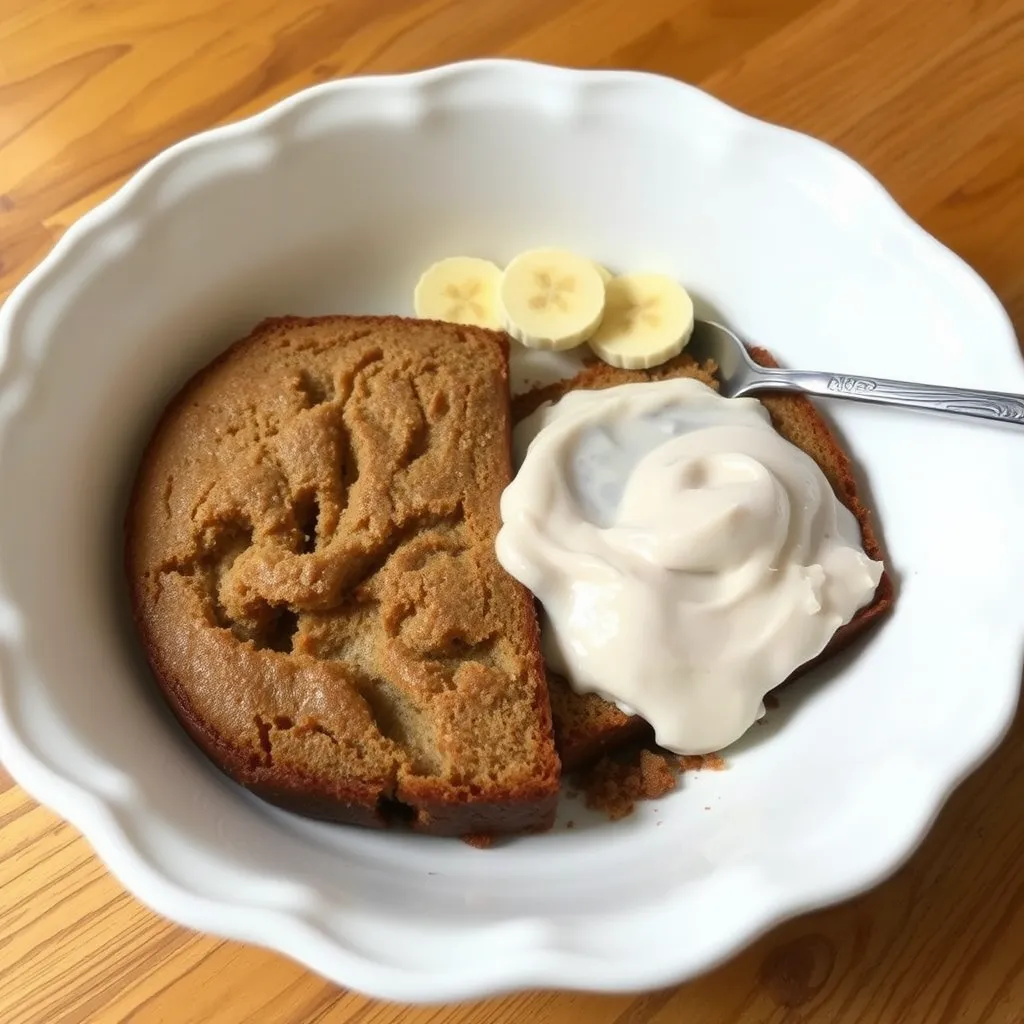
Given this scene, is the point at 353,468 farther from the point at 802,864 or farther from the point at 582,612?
the point at 802,864

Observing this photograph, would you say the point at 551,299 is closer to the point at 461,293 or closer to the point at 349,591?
the point at 461,293

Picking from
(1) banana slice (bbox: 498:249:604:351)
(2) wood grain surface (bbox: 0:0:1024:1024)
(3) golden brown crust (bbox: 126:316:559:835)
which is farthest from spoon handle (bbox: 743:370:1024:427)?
(3) golden brown crust (bbox: 126:316:559:835)

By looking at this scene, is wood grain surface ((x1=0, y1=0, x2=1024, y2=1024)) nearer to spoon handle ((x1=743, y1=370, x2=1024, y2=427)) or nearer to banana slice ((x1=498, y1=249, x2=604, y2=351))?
spoon handle ((x1=743, y1=370, x2=1024, y2=427))

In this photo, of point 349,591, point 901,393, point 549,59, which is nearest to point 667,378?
point 901,393

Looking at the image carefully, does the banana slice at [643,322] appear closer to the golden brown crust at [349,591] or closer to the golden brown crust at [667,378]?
the golden brown crust at [667,378]

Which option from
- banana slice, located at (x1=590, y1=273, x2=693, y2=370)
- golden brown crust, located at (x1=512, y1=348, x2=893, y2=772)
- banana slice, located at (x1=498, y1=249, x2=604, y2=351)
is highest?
banana slice, located at (x1=498, y1=249, x2=604, y2=351)

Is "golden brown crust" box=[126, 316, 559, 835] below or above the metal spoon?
above

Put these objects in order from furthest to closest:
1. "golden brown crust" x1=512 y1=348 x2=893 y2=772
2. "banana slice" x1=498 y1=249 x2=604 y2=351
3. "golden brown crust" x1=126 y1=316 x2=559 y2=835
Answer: "banana slice" x1=498 y1=249 x2=604 y2=351, "golden brown crust" x1=512 y1=348 x2=893 y2=772, "golden brown crust" x1=126 y1=316 x2=559 y2=835
